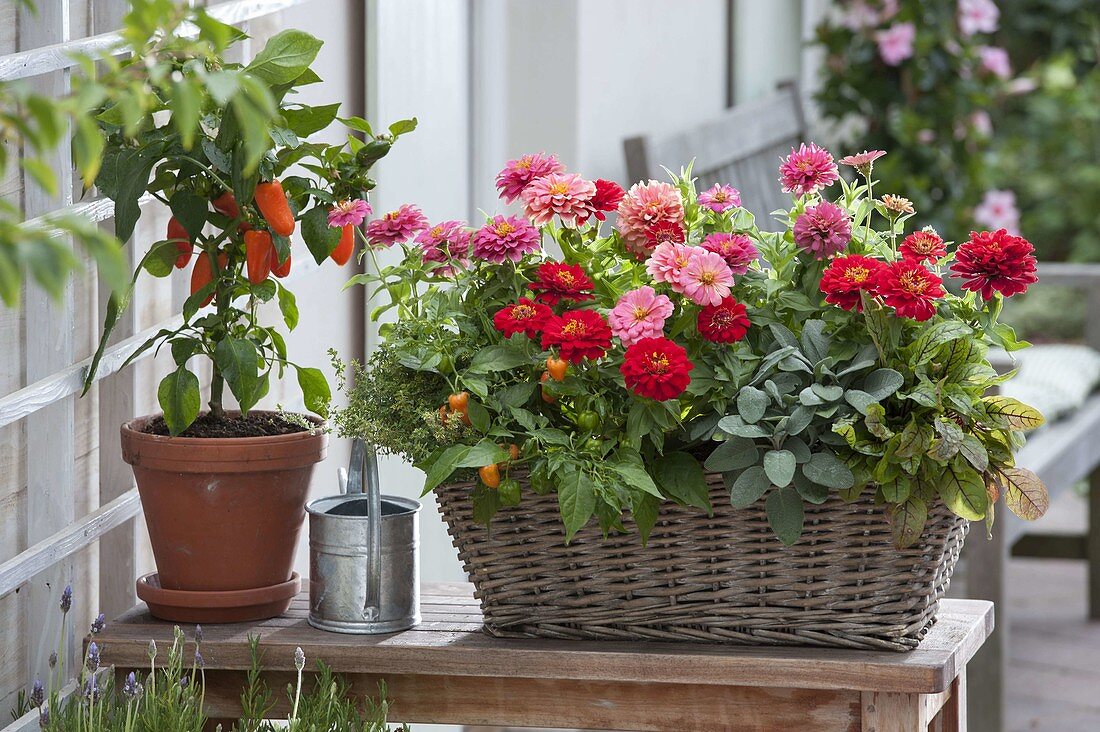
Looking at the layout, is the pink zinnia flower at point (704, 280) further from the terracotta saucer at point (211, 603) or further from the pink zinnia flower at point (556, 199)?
the terracotta saucer at point (211, 603)

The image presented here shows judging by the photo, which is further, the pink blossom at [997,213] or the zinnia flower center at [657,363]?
the pink blossom at [997,213]

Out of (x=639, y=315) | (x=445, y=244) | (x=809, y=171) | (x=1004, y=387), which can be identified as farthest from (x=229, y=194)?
(x=1004, y=387)

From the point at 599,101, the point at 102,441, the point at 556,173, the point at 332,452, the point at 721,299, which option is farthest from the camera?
the point at 599,101

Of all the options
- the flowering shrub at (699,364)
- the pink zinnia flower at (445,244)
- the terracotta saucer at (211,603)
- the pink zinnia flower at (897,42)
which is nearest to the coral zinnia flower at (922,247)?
the flowering shrub at (699,364)

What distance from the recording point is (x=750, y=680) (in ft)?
4.54

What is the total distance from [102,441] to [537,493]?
0.57 meters

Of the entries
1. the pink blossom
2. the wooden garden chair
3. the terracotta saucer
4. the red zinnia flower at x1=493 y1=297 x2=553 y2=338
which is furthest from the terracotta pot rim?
the pink blossom

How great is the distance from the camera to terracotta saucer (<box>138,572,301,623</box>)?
4.96 feet

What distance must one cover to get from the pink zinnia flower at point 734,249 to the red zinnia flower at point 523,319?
0.18 metres

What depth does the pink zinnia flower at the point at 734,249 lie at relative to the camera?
1.40 m

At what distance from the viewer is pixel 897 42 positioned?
443 cm

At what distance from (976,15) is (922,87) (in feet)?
0.94

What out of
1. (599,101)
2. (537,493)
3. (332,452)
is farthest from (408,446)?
(599,101)

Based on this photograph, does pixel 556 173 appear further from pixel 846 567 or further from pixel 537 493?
pixel 846 567
